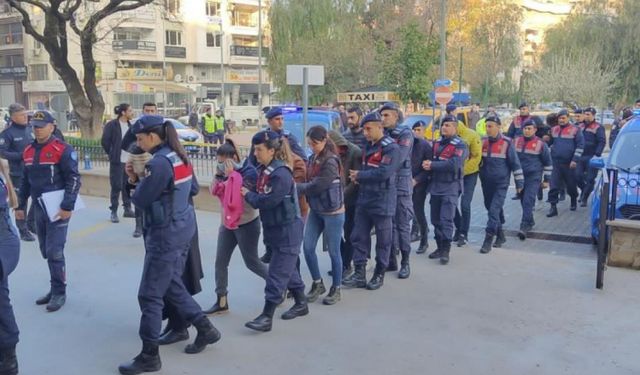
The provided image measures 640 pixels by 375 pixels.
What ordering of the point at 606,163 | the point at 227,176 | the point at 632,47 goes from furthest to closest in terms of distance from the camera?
1. the point at 632,47
2. the point at 606,163
3. the point at 227,176

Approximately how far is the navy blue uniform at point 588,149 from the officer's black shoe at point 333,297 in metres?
6.84

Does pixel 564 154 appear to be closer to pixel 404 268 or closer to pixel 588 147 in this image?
pixel 588 147

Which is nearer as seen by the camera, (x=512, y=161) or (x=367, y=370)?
(x=367, y=370)

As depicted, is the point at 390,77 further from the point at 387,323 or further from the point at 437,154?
the point at 387,323

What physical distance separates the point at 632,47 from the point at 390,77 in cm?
1719

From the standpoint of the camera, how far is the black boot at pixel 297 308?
18.5 ft

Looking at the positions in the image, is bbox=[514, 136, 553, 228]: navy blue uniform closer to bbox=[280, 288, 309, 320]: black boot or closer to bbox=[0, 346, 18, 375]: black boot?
bbox=[280, 288, 309, 320]: black boot

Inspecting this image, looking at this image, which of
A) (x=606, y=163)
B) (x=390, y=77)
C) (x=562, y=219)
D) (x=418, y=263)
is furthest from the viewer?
(x=390, y=77)

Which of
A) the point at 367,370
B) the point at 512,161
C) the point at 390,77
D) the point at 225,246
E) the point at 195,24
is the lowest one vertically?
the point at 367,370

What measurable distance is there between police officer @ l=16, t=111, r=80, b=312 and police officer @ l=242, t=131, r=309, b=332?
1797mm

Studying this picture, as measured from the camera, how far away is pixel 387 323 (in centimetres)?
561

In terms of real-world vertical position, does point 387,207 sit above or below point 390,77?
below

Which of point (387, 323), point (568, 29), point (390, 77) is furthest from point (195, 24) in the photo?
point (387, 323)

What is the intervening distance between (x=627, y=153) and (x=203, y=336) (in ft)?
21.9
